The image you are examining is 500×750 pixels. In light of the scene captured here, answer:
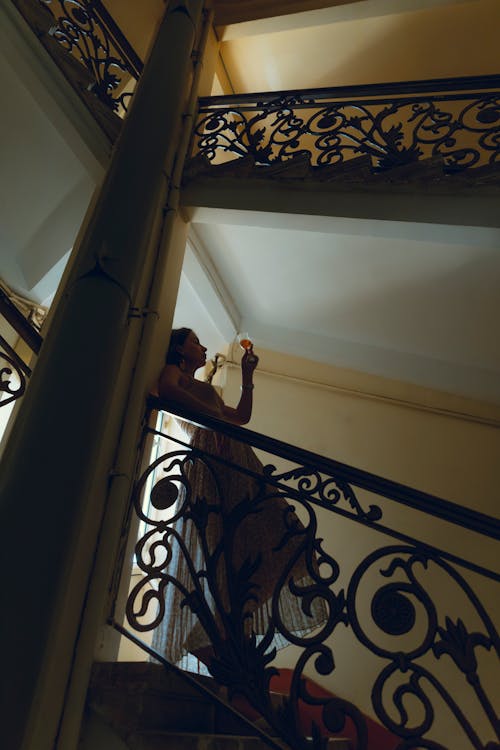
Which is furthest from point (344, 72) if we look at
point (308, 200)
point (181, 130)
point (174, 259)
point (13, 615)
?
point (13, 615)

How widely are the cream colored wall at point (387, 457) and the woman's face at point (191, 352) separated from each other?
2045 mm

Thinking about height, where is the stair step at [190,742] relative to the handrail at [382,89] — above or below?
below

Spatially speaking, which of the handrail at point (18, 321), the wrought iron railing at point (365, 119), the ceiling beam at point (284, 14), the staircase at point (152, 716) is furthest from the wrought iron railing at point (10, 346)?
the ceiling beam at point (284, 14)

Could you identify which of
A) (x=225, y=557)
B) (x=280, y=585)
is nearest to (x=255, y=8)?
(x=225, y=557)

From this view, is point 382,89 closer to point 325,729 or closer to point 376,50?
point 376,50

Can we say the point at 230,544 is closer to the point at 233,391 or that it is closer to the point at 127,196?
the point at 127,196

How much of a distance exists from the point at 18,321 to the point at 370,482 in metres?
1.62

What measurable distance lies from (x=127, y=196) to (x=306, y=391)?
2.91 metres

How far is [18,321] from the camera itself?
2.13m

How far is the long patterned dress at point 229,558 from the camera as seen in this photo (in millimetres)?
1850

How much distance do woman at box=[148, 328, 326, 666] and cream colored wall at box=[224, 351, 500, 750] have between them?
5.86ft

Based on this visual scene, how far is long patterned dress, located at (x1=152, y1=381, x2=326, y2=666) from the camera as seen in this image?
185cm

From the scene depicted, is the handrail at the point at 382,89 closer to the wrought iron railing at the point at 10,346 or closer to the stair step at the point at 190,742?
the wrought iron railing at the point at 10,346

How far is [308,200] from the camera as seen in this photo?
9.91ft
